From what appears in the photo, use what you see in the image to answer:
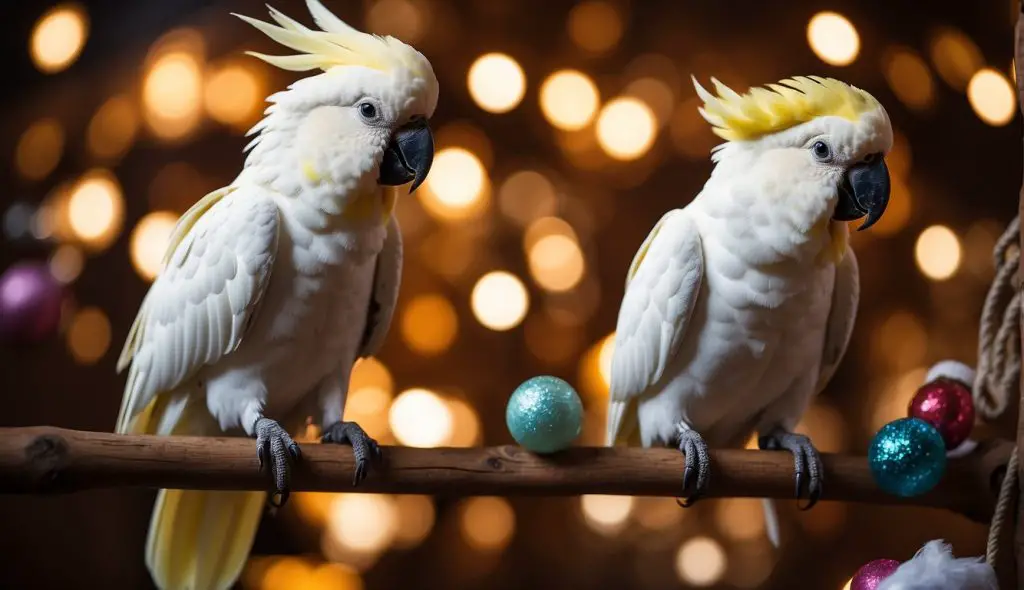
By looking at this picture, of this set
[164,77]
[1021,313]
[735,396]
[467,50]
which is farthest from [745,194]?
[164,77]

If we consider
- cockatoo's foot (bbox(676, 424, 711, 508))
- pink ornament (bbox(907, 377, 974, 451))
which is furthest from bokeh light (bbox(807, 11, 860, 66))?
cockatoo's foot (bbox(676, 424, 711, 508))

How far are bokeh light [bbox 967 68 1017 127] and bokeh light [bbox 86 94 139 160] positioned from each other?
2059 millimetres

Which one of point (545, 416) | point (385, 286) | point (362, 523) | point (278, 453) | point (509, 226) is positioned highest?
point (509, 226)

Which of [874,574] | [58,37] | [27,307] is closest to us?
[874,574]

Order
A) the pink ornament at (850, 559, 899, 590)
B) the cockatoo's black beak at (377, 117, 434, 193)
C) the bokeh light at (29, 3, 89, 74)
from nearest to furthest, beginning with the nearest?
the pink ornament at (850, 559, 899, 590) < the cockatoo's black beak at (377, 117, 434, 193) < the bokeh light at (29, 3, 89, 74)

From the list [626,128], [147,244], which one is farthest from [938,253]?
[147,244]

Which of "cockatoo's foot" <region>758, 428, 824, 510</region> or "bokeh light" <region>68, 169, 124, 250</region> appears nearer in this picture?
"cockatoo's foot" <region>758, 428, 824, 510</region>

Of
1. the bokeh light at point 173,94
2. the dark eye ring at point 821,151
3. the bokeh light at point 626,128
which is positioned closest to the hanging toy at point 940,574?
the dark eye ring at point 821,151

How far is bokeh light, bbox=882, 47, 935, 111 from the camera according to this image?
2355 mm

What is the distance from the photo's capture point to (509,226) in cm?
261

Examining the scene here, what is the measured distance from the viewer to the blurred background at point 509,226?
87.6 inches

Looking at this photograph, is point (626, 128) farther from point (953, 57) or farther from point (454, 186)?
point (953, 57)

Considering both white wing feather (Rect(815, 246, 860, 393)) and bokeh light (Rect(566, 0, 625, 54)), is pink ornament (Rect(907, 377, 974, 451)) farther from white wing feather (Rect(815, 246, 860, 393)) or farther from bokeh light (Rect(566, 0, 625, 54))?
bokeh light (Rect(566, 0, 625, 54))

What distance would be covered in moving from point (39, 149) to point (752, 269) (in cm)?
163
